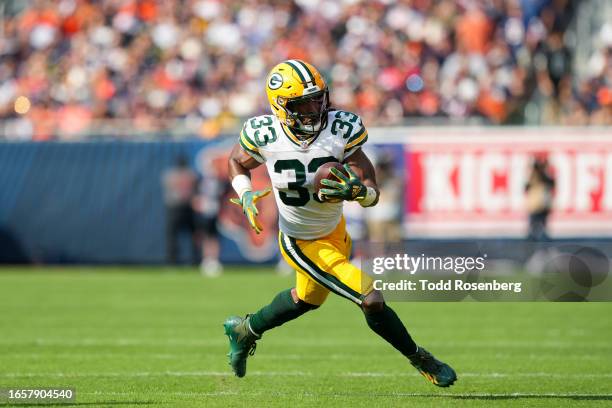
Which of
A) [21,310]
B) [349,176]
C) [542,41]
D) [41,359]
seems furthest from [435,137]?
[349,176]

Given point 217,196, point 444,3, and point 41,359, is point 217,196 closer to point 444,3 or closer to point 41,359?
point 444,3

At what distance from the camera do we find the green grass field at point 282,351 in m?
6.35

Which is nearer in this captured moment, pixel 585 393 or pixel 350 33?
pixel 585 393

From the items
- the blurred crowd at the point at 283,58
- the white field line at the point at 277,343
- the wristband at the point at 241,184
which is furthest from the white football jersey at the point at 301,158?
the blurred crowd at the point at 283,58

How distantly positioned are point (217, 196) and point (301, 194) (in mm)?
9945

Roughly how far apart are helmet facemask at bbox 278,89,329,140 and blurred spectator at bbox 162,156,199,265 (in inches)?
385

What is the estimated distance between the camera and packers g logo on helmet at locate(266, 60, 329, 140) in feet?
20.0

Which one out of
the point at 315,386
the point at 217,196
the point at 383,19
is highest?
the point at 383,19

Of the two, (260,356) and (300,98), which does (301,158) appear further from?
(260,356)

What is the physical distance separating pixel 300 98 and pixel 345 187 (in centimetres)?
66

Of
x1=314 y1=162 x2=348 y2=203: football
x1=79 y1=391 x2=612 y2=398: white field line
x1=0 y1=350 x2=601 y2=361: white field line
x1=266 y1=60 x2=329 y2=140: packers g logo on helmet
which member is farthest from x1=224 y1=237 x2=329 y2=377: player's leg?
x1=0 y1=350 x2=601 y2=361: white field line

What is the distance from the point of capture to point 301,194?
6219 millimetres

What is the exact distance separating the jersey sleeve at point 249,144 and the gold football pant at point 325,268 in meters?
0.49

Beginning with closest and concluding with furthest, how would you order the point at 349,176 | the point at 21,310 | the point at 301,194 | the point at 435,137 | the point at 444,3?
the point at 349,176
the point at 301,194
the point at 21,310
the point at 435,137
the point at 444,3
